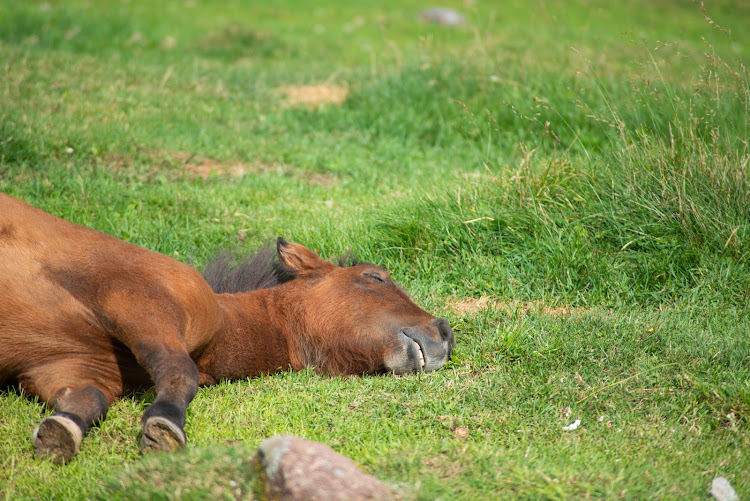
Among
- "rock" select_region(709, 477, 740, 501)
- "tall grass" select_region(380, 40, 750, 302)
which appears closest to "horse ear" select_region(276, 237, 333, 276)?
"tall grass" select_region(380, 40, 750, 302)

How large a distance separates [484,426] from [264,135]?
5.06m

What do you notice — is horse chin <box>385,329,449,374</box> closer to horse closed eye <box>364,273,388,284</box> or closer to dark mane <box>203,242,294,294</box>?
horse closed eye <box>364,273,388,284</box>

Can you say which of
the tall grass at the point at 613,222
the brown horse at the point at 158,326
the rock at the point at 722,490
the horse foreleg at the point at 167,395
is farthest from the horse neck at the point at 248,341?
the rock at the point at 722,490

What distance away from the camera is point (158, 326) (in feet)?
11.0

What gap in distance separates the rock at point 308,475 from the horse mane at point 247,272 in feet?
6.17

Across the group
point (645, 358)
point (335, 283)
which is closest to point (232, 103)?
point (335, 283)

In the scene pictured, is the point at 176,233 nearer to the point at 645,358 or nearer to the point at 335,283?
the point at 335,283

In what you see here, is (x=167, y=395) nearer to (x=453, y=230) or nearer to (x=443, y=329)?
(x=443, y=329)

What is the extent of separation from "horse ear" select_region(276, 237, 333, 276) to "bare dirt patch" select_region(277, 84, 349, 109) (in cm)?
456

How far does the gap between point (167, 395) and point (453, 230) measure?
9.16 feet

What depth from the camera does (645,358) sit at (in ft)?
13.1

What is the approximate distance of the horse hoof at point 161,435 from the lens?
A: 2.98 m

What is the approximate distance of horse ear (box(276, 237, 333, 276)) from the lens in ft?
14.2

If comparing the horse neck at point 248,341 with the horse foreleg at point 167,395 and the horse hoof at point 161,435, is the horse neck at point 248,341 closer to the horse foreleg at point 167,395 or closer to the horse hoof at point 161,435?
the horse foreleg at point 167,395
